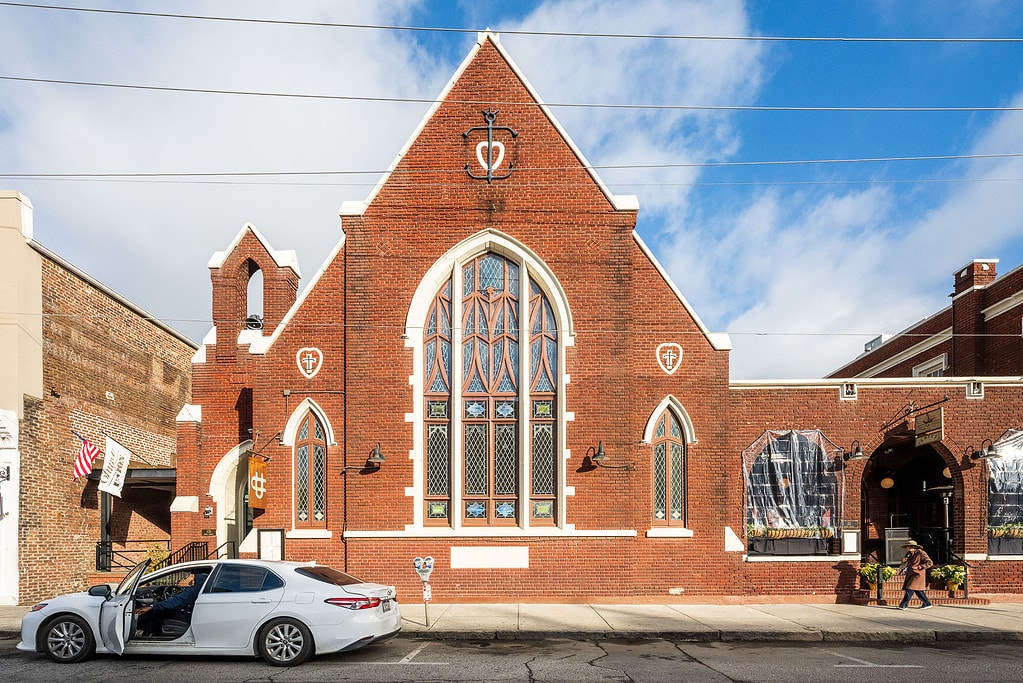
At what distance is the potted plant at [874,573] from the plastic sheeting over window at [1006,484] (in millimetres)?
2471

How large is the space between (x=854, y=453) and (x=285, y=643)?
1216cm

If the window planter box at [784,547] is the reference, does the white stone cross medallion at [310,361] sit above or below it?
above

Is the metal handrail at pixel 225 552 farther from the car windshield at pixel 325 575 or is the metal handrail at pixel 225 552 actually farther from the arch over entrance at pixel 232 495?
the car windshield at pixel 325 575

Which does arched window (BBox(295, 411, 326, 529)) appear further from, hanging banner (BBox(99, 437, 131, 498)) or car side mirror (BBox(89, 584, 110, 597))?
car side mirror (BBox(89, 584, 110, 597))

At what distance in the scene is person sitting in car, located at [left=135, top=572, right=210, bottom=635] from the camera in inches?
473

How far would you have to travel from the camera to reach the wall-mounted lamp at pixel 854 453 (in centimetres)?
1877

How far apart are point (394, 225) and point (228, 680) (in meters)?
10.5

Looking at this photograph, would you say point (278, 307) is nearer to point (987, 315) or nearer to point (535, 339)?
point (535, 339)

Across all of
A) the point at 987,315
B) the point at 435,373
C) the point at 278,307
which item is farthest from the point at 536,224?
the point at 987,315

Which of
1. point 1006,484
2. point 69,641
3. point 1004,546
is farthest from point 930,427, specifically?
point 69,641

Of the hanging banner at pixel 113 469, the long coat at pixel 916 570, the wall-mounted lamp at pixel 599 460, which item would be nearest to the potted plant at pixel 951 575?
→ the long coat at pixel 916 570

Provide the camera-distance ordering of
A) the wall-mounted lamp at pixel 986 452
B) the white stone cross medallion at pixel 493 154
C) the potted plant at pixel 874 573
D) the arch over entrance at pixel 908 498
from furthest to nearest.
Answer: the arch over entrance at pixel 908 498
the white stone cross medallion at pixel 493 154
the wall-mounted lamp at pixel 986 452
the potted plant at pixel 874 573

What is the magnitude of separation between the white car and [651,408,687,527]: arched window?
802 cm

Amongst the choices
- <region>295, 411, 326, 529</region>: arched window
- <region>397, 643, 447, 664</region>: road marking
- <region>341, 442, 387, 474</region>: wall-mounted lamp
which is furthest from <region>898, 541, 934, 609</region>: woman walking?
<region>295, 411, 326, 529</region>: arched window
